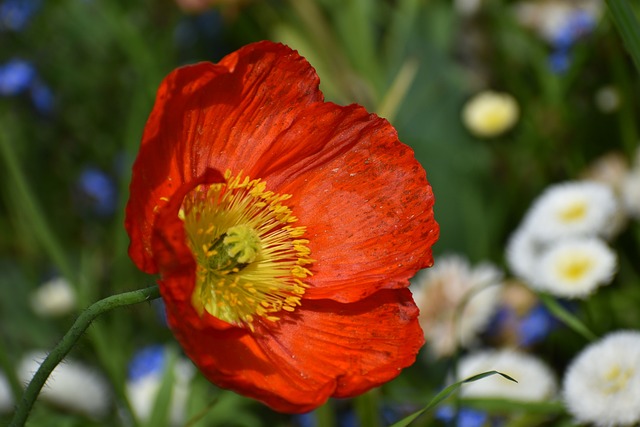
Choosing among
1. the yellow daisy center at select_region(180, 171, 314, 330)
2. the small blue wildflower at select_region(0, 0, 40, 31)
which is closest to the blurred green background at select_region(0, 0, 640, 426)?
the small blue wildflower at select_region(0, 0, 40, 31)

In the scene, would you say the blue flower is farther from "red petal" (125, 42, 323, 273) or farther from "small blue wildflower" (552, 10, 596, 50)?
"red petal" (125, 42, 323, 273)

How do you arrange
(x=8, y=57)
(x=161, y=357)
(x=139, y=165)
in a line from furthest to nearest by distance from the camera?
(x=8, y=57), (x=161, y=357), (x=139, y=165)

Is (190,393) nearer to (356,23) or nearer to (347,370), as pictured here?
(347,370)

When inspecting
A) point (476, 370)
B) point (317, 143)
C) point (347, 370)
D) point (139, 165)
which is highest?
point (139, 165)

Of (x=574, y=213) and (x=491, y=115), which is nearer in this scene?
(x=574, y=213)

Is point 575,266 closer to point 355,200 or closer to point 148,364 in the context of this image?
point 355,200

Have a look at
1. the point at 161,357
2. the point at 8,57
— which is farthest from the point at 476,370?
the point at 8,57

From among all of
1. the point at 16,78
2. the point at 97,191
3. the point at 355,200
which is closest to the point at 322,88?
the point at 97,191
